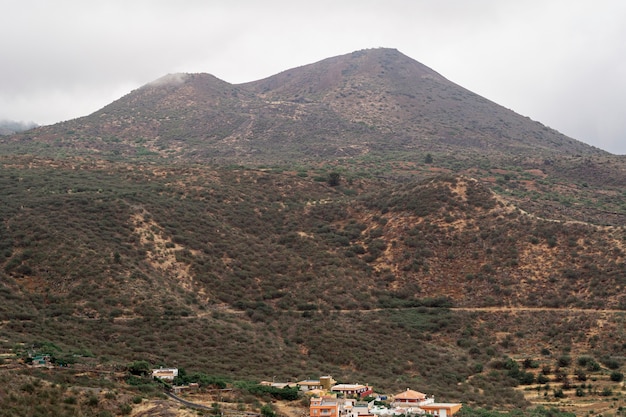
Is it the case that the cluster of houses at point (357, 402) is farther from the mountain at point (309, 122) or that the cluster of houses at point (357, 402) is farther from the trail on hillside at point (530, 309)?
the mountain at point (309, 122)

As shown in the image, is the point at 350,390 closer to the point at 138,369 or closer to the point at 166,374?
the point at 166,374

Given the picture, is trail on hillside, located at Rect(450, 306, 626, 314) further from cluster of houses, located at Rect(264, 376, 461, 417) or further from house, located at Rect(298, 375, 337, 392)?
house, located at Rect(298, 375, 337, 392)

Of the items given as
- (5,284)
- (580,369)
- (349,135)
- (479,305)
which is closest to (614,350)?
(580,369)

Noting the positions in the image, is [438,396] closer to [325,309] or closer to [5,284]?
[325,309]

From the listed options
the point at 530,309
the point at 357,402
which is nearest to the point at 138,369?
the point at 357,402

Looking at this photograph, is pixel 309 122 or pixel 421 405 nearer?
pixel 421 405
